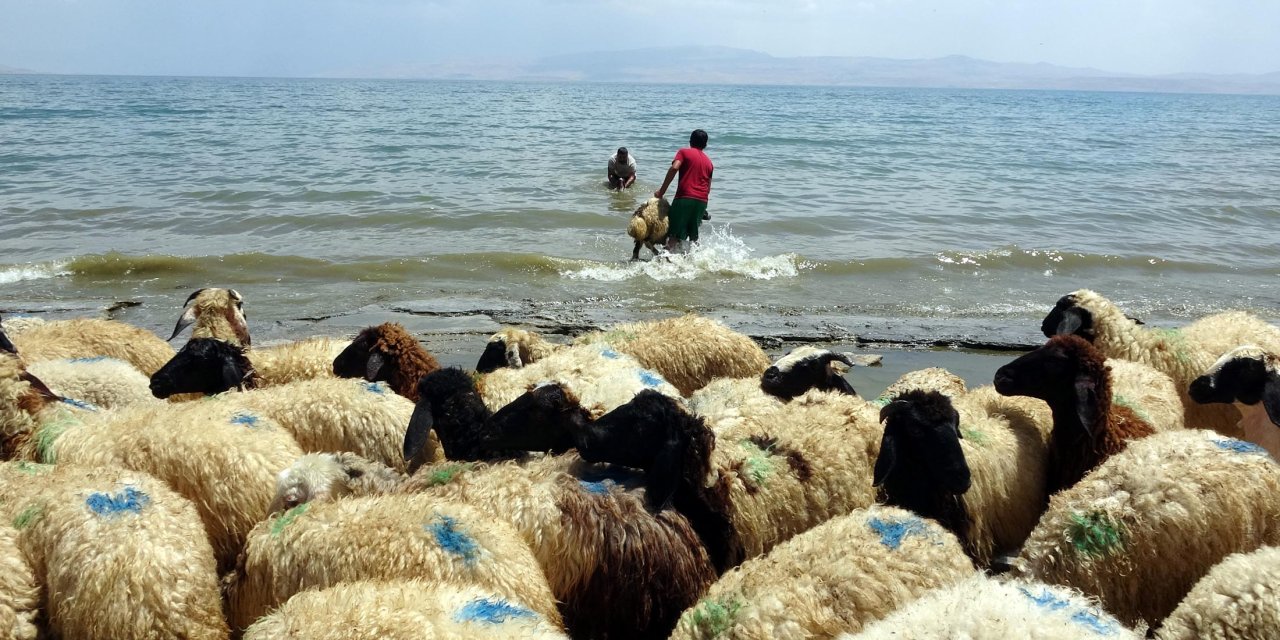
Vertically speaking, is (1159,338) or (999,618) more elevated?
(999,618)

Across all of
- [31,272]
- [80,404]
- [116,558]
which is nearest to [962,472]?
[116,558]

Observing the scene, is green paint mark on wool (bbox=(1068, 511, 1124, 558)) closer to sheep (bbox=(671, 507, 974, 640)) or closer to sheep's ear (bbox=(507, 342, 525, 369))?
sheep (bbox=(671, 507, 974, 640))

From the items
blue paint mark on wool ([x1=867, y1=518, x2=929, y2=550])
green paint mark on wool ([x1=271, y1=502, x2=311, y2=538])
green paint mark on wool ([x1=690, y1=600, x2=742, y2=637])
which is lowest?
green paint mark on wool ([x1=690, y1=600, x2=742, y2=637])

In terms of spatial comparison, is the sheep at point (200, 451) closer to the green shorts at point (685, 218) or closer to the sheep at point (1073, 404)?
the sheep at point (1073, 404)

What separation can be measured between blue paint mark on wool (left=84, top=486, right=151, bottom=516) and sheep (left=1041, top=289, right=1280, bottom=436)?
5.41 m

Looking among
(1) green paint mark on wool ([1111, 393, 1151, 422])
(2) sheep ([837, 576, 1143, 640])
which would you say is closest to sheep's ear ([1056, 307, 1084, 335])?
(1) green paint mark on wool ([1111, 393, 1151, 422])

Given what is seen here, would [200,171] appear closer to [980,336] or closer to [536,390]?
[980,336]

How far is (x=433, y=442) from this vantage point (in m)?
5.05

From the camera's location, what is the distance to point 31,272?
14039 mm

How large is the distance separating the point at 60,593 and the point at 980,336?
339 inches

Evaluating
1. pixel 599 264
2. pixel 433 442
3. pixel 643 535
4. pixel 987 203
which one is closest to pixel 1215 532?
pixel 643 535

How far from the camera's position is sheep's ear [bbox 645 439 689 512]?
401 cm

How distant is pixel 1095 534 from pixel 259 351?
543cm

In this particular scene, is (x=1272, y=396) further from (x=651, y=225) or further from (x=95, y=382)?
(x=651, y=225)
